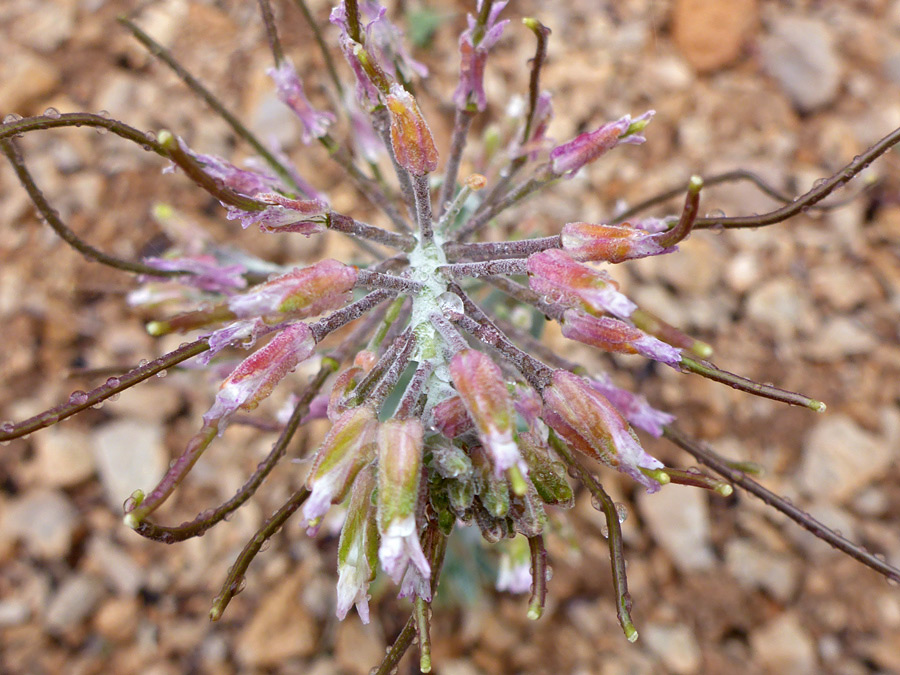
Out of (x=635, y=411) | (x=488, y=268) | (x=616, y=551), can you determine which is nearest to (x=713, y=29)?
(x=635, y=411)

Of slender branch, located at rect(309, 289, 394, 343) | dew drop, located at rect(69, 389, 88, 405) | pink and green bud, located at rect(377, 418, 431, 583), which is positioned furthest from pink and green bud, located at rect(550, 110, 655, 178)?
dew drop, located at rect(69, 389, 88, 405)

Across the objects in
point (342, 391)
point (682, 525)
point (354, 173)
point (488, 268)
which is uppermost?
point (354, 173)

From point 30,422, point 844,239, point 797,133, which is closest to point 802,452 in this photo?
point 844,239

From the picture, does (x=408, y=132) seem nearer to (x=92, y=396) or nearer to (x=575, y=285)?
(x=575, y=285)

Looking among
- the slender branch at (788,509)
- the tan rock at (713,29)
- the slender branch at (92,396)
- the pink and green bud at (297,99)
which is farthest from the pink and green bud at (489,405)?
the tan rock at (713,29)

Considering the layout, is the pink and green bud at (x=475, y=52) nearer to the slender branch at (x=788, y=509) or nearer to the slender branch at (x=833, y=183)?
the slender branch at (x=833, y=183)

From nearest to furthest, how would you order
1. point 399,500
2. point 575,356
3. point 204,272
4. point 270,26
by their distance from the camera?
1. point 399,500
2. point 270,26
3. point 204,272
4. point 575,356

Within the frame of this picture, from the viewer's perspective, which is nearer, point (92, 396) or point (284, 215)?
point (92, 396)
